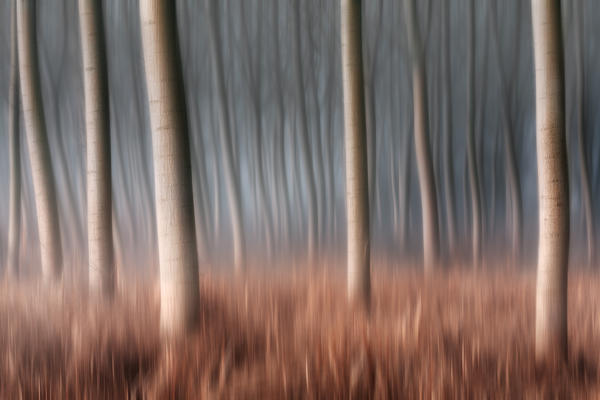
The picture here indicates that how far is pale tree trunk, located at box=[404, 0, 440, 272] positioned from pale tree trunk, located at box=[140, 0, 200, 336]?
753 cm

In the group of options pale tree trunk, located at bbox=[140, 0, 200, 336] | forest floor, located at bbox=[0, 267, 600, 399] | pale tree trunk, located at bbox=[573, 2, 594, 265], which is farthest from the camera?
pale tree trunk, located at bbox=[573, 2, 594, 265]

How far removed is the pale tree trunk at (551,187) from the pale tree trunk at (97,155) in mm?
4551

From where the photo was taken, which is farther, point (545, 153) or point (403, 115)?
point (403, 115)

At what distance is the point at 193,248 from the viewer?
428 cm

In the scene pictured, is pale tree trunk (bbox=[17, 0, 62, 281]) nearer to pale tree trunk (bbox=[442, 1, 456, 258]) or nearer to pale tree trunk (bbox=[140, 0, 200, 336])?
pale tree trunk (bbox=[140, 0, 200, 336])

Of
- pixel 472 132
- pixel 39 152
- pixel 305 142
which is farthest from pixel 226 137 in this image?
pixel 39 152

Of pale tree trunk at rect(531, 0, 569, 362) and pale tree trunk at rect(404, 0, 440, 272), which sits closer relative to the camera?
pale tree trunk at rect(531, 0, 569, 362)

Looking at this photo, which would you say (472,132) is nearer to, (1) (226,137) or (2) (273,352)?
(1) (226,137)

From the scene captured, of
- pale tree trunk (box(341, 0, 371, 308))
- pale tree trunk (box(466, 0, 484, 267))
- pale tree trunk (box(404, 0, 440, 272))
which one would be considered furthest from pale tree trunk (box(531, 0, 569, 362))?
pale tree trunk (box(466, 0, 484, 267))

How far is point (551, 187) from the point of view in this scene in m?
4.47

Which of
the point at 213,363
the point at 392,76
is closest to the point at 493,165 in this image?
the point at 392,76

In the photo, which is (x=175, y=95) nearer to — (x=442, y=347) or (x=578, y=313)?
(x=442, y=347)

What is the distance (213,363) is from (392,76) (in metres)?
15.8

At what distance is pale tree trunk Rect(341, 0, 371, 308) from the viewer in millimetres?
5805
